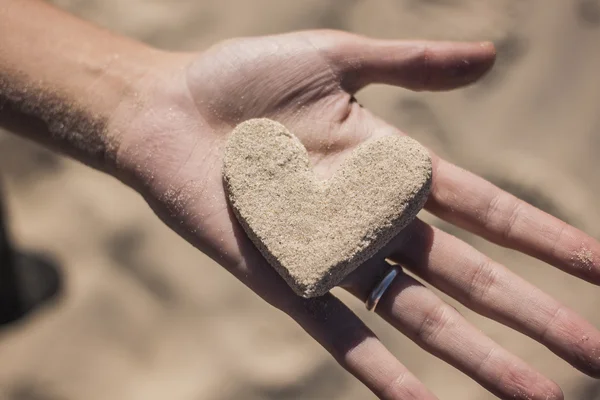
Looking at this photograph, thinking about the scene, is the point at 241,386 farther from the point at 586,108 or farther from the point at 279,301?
the point at 586,108

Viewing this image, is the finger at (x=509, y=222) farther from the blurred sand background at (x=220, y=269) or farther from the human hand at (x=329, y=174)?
the blurred sand background at (x=220, y=269)

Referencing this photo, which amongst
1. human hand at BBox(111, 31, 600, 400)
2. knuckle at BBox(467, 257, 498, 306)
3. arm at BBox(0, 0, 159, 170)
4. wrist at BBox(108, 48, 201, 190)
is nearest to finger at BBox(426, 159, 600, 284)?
human hand at BBox(111, 31, 600, 400)

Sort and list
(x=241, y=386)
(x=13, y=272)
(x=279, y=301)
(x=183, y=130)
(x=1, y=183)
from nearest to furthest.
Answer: (x=279, y=301) < (x=183, y=130) < (x=241, y=386) < (x=13, y=272) < (x=1, y=183)

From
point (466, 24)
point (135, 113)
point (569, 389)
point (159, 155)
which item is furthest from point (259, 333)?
point (466, 24)

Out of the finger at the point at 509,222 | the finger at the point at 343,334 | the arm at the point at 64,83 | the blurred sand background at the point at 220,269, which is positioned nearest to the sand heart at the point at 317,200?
the finger at the point at 343,334

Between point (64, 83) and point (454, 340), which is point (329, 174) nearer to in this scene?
point (454, 340)

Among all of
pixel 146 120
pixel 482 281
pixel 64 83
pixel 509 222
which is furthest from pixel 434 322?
pixel 64 83

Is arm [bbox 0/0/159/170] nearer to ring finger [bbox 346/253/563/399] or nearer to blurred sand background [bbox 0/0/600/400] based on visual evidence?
blurred sand background [bbox 0/0/600/400]
